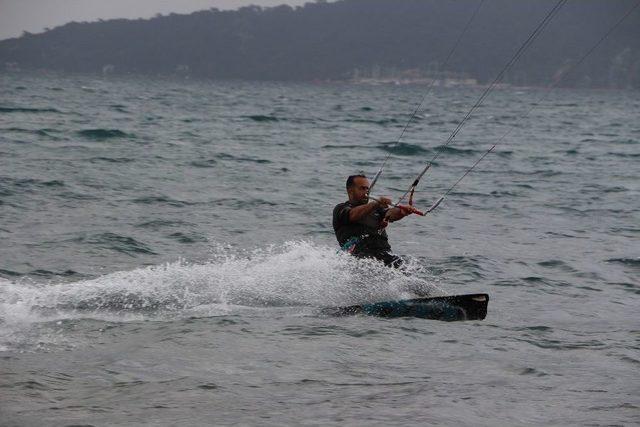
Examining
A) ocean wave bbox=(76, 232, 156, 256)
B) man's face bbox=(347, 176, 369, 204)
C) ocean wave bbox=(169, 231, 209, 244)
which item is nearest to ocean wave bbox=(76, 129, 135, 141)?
ocean wave bbox=(169, 231, 209, 244)

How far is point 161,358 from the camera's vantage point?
26.1ft

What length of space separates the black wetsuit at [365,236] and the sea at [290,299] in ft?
0.52

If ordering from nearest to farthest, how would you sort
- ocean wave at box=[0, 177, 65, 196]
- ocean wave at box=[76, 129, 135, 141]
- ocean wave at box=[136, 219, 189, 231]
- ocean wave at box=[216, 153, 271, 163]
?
ocean wave at box=[136, 219, 189, 231] < ocean wave at box=[0, 177, 65, 196] < ocean wave at box=[216, 153, 271, 163] < ocean wave at box=[76, 129, 135, 141]

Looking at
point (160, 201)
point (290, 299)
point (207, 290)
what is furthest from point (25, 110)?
point (290, 299)

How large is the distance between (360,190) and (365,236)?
24.0 inches

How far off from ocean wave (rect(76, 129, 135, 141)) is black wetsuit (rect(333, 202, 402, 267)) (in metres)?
20.8

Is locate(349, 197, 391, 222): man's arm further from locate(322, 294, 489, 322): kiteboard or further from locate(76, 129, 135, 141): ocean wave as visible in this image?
locate(76, 129, 135, 141): ocean wave

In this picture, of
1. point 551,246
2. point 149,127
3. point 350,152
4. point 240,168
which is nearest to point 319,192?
point 240,168

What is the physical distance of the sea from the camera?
696cm

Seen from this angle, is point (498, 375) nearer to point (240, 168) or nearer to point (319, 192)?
point (319, 192)

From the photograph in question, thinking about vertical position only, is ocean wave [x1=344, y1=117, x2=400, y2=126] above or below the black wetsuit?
below

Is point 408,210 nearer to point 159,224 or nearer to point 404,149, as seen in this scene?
point 159,224

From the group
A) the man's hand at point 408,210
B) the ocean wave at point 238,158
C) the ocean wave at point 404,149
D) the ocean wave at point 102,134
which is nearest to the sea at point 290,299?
the man's hand at point 408,210

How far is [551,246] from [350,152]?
54.5 ft
